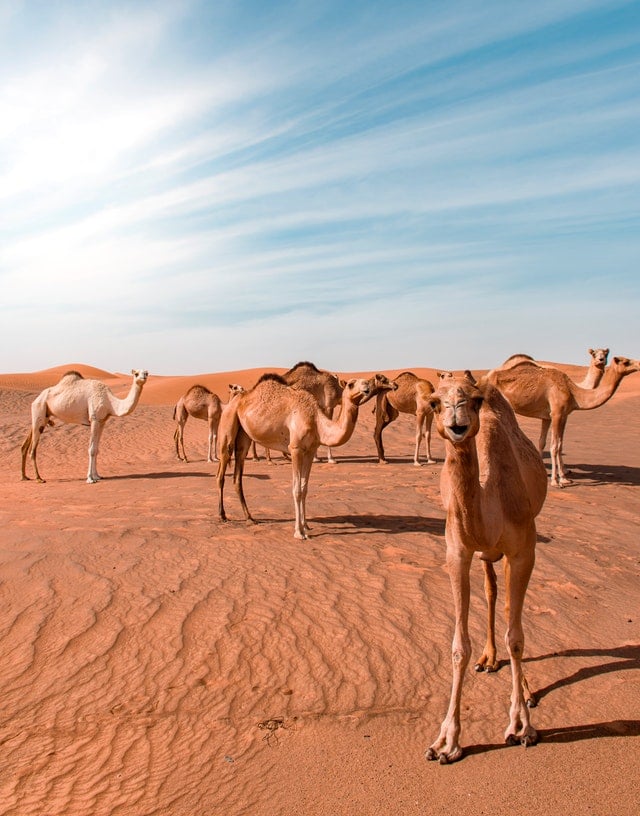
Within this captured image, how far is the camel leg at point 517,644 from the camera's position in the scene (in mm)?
3969

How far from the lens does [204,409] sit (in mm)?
16422

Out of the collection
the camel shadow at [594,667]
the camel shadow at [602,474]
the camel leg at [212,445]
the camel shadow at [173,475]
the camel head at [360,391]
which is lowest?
the camel shadow at [594,667]

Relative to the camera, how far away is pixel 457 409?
10.5 feet

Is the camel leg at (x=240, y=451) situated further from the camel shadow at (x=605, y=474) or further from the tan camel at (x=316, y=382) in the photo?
the camel shadow at (x=605, y=474)

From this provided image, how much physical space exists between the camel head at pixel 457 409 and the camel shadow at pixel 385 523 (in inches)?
201

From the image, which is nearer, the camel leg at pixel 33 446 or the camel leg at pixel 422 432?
the camel leg at pixel 33 446

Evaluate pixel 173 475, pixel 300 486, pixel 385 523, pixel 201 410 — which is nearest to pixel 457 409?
pixel 300 486

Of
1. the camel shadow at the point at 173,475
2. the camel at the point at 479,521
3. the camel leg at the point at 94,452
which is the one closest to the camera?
the camel at the point at 479,521

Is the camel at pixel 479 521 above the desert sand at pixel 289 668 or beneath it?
above

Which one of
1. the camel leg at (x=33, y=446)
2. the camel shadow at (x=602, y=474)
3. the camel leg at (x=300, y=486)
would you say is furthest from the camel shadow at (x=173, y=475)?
the camel shadow at (x=602, y=474)

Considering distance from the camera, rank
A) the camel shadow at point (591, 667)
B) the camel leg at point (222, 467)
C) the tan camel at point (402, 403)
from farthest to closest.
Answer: the tan camel at point (402, 403), the camel leg at point (222, 467), the camel shadow at point (591, 667)

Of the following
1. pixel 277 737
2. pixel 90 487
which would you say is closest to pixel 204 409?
pixel 90 487

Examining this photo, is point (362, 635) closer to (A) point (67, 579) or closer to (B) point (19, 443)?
(A) point (67, 579)

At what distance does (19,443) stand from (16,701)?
Result: 48.8ft
